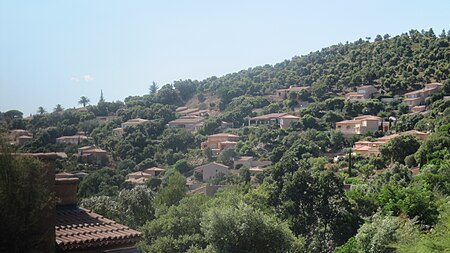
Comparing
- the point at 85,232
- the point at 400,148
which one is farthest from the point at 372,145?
the point at 85,232

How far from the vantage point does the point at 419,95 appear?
7681 centimetres

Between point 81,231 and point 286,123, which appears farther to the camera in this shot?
point 286,123

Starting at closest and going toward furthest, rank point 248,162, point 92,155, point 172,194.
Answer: point 172,194 → point 92,155 → point 248,162

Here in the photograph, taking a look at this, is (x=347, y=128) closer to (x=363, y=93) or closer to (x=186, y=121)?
(x=363, y=93)

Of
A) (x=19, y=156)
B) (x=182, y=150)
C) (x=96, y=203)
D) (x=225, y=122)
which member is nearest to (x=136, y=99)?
(x=225, y=122)

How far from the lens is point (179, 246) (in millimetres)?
26219

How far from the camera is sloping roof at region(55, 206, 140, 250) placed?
227 inches

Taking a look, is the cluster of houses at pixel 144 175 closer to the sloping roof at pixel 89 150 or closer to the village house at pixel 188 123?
the sloping roof at pixel 89 150

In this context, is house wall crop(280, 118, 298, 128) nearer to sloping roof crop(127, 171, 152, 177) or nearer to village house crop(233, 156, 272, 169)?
village house crop(233, 156, 272, 169)

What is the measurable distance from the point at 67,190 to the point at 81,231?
74 centimetres

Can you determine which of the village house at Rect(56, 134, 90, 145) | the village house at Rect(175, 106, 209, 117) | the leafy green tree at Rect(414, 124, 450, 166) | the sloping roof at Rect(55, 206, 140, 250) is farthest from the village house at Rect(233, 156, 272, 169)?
the sloping roof at Rect(55, 206, 140, 250)

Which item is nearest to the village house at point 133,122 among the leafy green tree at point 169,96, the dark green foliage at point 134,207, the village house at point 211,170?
the leafy green tree at point 169,96

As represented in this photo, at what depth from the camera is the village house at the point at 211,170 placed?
208 ft

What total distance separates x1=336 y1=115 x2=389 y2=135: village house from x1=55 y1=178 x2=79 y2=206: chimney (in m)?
65.8
